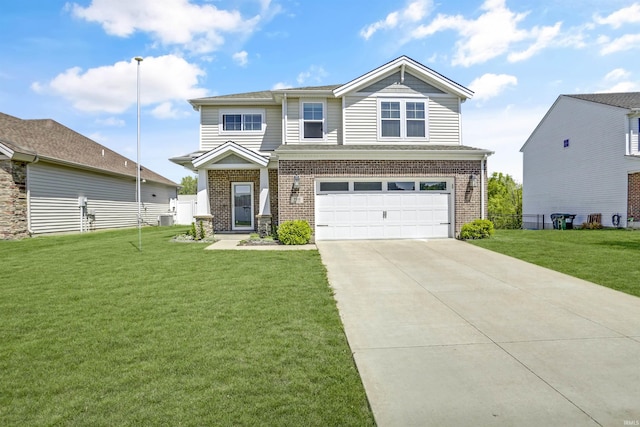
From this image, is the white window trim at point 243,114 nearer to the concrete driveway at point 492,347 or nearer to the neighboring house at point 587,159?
the concrete driveway at point 492,347

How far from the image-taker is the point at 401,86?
14930 millimetres

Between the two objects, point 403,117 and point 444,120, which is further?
point 444,120

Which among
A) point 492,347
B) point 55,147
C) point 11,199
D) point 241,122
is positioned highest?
point 241,122

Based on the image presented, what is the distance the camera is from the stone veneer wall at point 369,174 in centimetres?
1279

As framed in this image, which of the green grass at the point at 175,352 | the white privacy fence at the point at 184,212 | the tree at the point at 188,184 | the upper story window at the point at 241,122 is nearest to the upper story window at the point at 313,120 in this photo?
the upper story window at the point at 241,122

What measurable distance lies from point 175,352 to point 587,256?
1071 centimetres

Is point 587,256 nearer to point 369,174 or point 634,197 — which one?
point 369,174

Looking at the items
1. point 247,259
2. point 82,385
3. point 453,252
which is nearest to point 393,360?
point 82,385

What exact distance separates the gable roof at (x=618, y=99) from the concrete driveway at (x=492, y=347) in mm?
18056

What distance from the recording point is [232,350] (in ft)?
12.3

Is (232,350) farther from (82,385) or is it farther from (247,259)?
(247,259)

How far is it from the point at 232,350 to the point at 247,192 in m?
12.7

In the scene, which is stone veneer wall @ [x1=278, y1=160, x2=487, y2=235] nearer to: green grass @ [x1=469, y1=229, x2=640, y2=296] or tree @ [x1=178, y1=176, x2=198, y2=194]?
green grass @ [x1=469, y1=229, x2=640, y2=296]

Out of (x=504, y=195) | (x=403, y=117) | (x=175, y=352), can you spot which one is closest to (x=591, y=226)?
(x=504, y=195)
